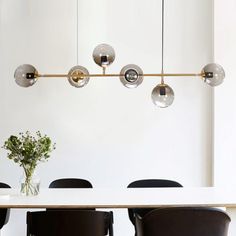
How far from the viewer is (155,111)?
4734 mm

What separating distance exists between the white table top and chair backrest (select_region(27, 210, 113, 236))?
0.09 metres

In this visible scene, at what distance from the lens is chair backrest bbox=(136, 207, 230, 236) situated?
2.40m

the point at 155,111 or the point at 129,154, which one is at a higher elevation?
the point at 155,111

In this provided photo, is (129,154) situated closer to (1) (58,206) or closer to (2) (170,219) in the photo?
(1) (58,206)

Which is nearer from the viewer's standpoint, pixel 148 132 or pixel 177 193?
pixel 177 193

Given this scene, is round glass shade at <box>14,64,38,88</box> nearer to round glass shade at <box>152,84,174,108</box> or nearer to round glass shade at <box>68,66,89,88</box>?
round glass shade at <box>68,66,89,88</box>

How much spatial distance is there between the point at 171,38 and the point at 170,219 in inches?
108

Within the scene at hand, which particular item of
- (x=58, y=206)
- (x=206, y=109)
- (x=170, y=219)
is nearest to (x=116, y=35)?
(x=206, y=109)

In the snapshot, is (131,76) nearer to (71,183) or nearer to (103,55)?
(103,55)

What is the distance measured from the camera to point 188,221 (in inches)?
95.0

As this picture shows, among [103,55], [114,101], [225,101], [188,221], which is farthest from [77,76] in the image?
[225,101]

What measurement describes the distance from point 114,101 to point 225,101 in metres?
1.22

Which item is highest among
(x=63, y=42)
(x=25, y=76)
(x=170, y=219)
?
(x=63, y=42)

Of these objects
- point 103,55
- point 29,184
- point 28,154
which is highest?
point 103,55
